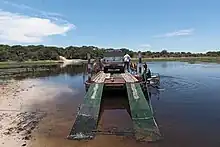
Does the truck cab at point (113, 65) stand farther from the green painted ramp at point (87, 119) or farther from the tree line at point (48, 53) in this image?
the tree line at point (48, 53)

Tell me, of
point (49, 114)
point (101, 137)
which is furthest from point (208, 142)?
point (49, 114)

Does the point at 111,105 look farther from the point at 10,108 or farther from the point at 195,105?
the point at 10,108

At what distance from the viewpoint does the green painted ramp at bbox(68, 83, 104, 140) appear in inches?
405

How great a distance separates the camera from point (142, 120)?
1107 cm

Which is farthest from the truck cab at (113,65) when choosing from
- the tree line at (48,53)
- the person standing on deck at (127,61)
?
the tree line at (48,53)

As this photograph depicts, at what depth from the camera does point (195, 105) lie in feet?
53.5

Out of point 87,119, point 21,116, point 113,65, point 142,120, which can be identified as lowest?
point 21,116

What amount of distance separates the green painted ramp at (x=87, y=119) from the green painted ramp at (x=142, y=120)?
5.62 ft

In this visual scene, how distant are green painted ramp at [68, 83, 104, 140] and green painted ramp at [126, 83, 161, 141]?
5.62ft

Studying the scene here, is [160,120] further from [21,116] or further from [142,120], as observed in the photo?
[21,116]

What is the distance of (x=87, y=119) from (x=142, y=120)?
240 centimetres

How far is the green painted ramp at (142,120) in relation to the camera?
390 inches

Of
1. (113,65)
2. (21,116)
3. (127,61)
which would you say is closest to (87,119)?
(21,116)

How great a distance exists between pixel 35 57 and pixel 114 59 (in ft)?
305
